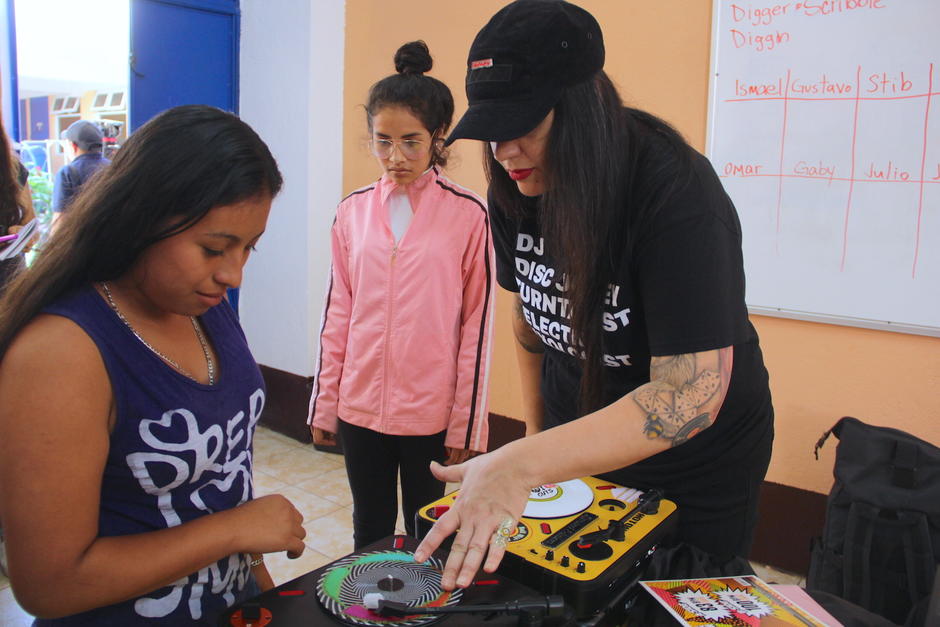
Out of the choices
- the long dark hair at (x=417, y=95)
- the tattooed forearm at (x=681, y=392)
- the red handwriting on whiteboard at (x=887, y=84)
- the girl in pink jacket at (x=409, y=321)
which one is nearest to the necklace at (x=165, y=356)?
the tattooed forearm at (x=681, y=392)

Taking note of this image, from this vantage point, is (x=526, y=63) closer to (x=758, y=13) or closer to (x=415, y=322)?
(x=415, y=322)

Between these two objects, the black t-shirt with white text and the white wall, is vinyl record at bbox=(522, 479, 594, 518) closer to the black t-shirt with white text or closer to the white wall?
the black t-shirt with white text

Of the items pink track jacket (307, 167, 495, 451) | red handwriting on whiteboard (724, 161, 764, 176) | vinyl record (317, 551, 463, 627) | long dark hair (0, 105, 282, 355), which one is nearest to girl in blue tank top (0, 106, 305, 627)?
long dark hair (0, 105, 282, 355)

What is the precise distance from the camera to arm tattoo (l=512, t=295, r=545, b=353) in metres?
1.29

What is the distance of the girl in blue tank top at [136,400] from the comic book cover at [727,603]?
0.45 meters

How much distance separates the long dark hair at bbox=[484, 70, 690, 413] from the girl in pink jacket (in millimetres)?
721

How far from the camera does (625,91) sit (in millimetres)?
2361

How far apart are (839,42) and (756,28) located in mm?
238

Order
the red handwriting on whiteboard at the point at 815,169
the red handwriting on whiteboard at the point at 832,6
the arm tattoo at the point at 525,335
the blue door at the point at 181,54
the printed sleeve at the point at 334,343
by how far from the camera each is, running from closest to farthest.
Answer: the arm tattoo at the point at 525,335
the printed sleeve at the point at 334,343
the red handwriting on whiteboard at the point at 832,6
the red handwriting on whiteboard at the point at 815,169
the blue door at the point at 181,54

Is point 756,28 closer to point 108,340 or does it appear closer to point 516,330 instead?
point 516,330

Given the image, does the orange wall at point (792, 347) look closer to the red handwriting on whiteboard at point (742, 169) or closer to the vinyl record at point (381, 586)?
the red handwriting on whiteboard at point (742, 169)

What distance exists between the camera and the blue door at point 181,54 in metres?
3.07

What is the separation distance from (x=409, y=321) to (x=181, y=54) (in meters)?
2.29

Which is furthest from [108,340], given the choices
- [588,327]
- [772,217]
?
[772,217]
